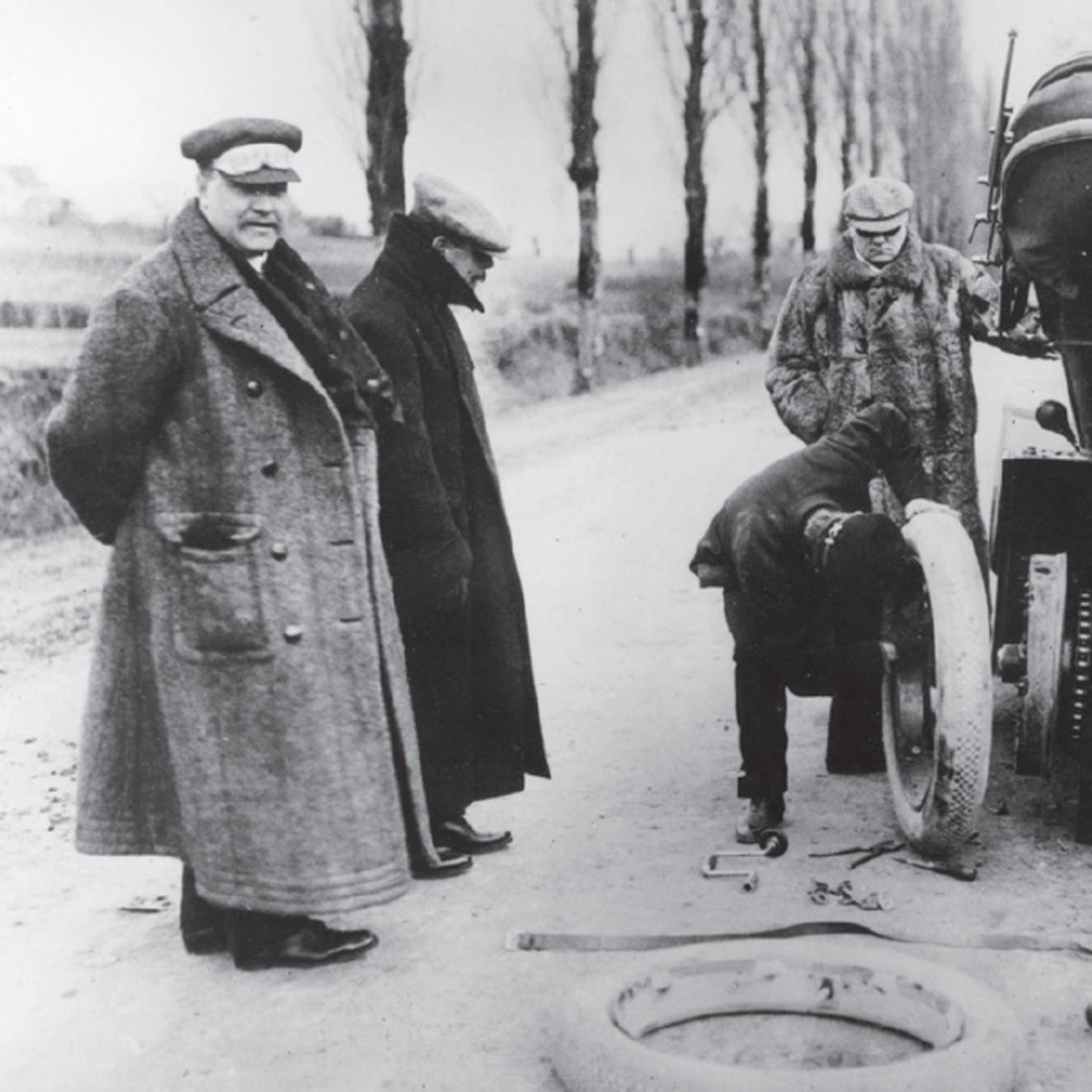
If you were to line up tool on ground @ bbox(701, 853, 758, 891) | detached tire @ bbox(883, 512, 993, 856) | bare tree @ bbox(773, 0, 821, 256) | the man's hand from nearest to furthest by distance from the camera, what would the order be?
detached tire @ bbox(883, 512, 993, 856), tool on ground @ bbox(701, 853, 758, 891), the man's hand, bare tree @ bbox(773, 0, 821, 256)

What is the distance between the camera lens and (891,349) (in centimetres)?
586

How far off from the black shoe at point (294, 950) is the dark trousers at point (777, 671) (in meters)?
1.52

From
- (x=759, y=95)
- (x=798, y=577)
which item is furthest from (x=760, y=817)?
(x=759, y=95)

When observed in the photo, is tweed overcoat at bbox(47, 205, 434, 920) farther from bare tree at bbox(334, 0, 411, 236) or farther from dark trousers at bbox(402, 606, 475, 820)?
bare tree at bbox(334, 0, 411, 236)

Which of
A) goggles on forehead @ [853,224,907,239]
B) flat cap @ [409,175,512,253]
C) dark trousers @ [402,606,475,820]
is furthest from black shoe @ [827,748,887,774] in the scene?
flat cap @ [409,175,512,253]

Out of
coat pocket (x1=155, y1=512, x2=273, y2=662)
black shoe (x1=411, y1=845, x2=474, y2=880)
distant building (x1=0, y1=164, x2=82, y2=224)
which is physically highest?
distant building (x1=0, y1=164, x2=82, y2=224)

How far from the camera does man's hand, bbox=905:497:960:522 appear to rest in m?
4.95

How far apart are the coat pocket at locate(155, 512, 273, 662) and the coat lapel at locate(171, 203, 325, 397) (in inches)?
15.1

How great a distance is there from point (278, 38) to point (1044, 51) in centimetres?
243

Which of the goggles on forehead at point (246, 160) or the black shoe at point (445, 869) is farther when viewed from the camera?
the black shoe at point (445, 869)

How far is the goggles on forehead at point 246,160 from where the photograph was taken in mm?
3898

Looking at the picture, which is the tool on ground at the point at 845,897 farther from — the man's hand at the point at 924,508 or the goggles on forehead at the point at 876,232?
the goggles on forehead at the point at 876,232

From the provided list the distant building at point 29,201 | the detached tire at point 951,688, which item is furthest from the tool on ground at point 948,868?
the distant building at point 29,201

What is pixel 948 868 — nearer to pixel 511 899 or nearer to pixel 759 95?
pixel 511 899
